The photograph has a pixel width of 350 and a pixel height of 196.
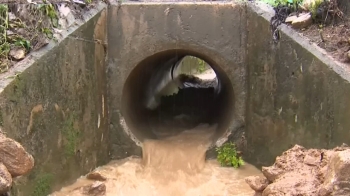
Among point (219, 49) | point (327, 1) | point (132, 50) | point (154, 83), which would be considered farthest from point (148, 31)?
point (154, 83)

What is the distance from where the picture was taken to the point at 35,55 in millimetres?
5109

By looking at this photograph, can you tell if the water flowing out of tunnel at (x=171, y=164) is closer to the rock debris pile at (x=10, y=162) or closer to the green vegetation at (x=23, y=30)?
the green vegetation at (x=23, y=30)

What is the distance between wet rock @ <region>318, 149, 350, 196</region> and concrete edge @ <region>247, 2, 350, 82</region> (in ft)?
6.56

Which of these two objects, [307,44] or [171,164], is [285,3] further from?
[171,164]

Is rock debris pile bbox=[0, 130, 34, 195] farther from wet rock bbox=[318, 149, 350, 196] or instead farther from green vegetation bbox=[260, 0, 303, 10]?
green vegetation bbox=[260, 0, 303, 10]

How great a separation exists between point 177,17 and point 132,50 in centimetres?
77

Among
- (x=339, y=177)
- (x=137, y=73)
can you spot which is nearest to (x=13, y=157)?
(x=339, y=177)

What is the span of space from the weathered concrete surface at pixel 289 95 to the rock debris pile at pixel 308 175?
1192mm

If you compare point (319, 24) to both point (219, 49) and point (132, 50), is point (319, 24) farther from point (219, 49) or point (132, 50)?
point (132, 50)

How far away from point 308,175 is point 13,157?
2186 millimetres

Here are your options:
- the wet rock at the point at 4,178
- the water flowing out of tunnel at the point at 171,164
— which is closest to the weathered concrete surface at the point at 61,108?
the water flowing out of tunnel at the point at 171,164

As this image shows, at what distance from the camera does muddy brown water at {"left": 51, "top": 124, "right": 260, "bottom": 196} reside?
595 cm

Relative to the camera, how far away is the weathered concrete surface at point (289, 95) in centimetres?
511

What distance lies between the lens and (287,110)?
5973 mm
